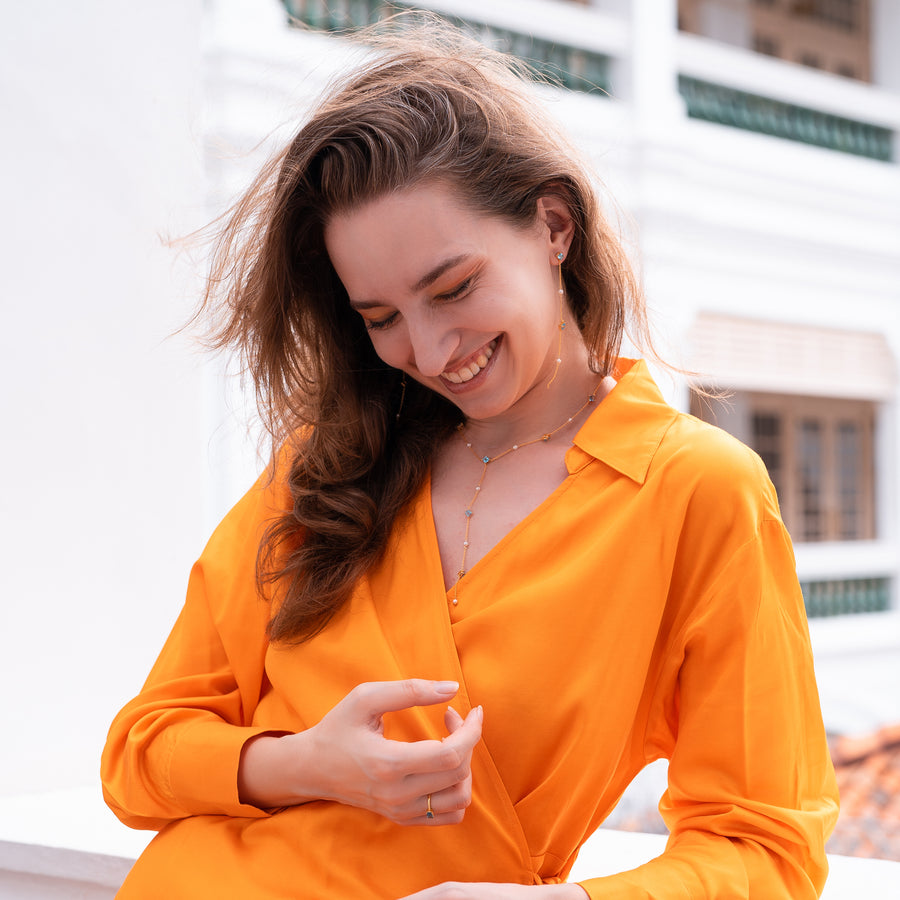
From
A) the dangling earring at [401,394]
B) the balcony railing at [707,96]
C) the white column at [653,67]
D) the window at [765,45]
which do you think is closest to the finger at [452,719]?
the dangling earring at [401,394]

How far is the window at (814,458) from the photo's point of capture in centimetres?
1213

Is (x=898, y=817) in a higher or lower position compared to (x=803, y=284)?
lower

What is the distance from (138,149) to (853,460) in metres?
11.7

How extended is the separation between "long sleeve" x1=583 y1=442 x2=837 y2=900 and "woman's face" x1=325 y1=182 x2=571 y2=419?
1.00 ft

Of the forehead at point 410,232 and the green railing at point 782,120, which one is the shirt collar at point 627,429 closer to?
the forehead at point 410,232

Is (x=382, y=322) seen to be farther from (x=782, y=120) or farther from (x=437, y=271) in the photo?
(x=782, y=120)

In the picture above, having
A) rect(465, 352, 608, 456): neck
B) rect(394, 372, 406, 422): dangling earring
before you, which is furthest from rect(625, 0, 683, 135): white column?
rect(465, 352, 608, 456): neck

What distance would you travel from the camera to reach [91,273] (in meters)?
2.34

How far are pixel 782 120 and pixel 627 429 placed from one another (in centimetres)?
815

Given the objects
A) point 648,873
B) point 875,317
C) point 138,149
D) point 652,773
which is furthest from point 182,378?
point 875,317

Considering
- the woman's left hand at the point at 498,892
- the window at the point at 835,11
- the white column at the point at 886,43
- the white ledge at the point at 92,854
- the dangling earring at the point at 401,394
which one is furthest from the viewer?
the window at the point at 835,11

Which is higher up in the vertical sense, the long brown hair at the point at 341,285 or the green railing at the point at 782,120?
the green railing at the point at 782,120

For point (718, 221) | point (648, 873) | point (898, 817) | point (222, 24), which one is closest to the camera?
point (648, 873)

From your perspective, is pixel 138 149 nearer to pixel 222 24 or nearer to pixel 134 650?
pixel 134 650
